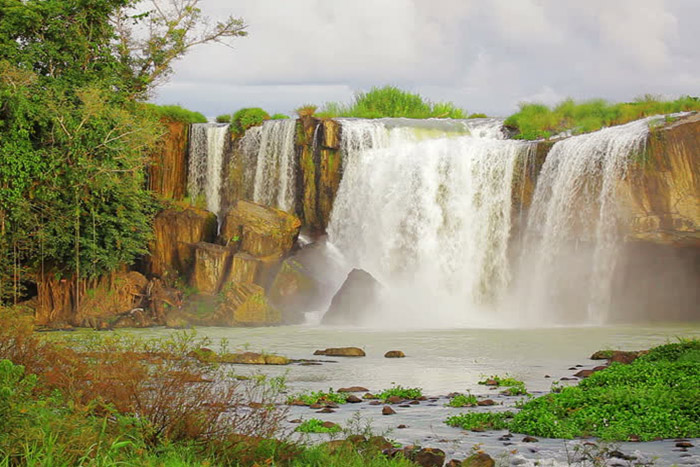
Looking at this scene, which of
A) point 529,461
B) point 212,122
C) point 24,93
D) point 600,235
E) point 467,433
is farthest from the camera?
point 212,122

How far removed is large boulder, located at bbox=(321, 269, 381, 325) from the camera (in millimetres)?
25844

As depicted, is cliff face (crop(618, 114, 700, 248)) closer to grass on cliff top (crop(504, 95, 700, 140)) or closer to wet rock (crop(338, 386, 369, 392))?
grass on cliff top (crop(504, 95, 700, 140))

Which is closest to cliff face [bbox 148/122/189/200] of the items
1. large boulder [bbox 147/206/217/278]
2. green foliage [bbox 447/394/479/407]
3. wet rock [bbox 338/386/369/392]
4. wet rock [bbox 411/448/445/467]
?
large boulder [bbox 147/206/217/278]

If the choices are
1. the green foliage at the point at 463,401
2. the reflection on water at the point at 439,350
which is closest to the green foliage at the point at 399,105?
the reflection on water at the point at 439,350

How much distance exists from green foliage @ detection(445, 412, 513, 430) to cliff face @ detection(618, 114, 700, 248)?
630 inches

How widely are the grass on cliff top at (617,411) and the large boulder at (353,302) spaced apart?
15.7m

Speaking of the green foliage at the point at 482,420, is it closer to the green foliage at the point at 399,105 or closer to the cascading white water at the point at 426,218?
the cascading white water at the point at 426,218

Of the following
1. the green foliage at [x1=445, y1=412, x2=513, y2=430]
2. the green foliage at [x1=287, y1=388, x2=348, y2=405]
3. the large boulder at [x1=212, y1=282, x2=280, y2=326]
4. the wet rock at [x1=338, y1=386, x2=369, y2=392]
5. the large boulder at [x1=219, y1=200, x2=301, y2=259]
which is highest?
the large boulder at [x1=219, y1=200, x2=301, y2=259]

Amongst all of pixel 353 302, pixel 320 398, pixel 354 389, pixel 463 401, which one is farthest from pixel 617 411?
pixel 353 302

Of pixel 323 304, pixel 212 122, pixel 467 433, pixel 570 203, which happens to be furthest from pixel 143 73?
pixel 467 433

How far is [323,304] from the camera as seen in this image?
27.8m

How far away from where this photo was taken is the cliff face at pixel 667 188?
913 inches

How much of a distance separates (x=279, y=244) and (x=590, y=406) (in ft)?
63.7

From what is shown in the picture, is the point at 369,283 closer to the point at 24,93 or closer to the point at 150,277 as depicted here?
the point at 150,277
